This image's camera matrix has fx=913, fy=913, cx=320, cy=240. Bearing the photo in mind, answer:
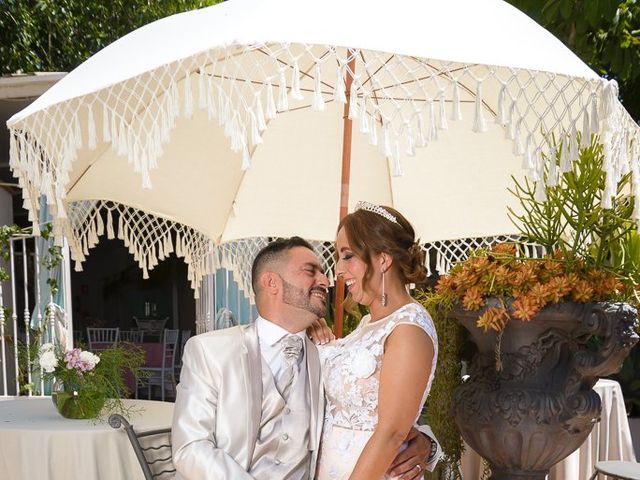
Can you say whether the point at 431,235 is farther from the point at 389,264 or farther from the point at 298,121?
the point at 389,264

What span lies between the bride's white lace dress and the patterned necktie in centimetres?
10

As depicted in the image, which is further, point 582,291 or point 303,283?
point 582,291

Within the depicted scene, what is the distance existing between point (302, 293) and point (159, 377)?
773cm

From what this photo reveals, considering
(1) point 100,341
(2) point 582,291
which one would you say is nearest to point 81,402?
(2) point 582,291

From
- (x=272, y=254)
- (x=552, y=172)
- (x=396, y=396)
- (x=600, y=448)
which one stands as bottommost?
(x=600, y=448)

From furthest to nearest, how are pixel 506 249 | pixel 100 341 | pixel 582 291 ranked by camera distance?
pixel 100 341, pixel 506 249, pixel 582 291

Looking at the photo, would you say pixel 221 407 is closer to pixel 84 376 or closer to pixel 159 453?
pixel 159 453

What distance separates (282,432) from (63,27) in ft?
39.0

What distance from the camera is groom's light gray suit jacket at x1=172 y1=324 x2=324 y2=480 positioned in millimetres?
2736

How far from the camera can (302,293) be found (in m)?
2.90

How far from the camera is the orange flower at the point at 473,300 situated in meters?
3.44

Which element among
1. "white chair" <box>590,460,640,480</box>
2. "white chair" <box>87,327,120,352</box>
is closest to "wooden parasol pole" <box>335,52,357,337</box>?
"white chair" <box>590,460,640,480</box>

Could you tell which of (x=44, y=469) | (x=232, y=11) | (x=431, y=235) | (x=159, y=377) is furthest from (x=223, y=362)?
(x=159, y=377)

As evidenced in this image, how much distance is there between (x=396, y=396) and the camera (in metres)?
2.56
